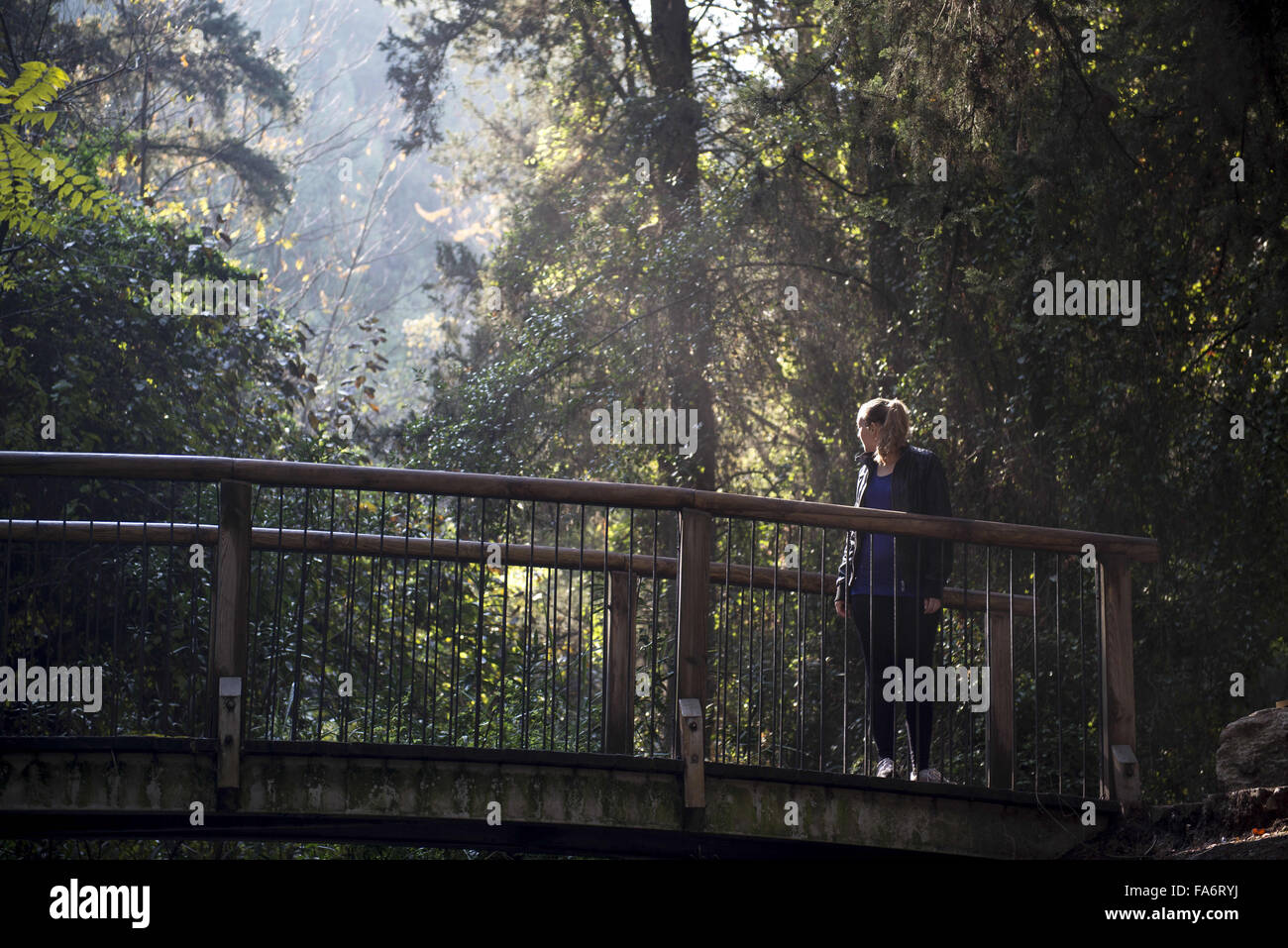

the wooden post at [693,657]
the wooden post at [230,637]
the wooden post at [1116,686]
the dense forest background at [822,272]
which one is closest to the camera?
the wooden post at [230,637]

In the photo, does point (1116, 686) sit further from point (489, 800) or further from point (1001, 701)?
point (489, 800)

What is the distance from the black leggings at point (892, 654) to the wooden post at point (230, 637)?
257 cm

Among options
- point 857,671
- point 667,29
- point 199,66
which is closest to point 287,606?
point 857,671

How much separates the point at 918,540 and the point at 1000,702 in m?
0.99

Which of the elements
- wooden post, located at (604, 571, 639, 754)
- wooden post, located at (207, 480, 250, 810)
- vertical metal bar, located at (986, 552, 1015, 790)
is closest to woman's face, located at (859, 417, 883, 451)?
vertical metal bar, located at (986, 552, 1015, 790)

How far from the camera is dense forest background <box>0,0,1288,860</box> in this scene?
735 cm

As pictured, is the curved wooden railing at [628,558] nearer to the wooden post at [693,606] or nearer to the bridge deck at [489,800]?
the wooden post at [693,606]

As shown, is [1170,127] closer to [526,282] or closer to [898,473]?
[898,473]

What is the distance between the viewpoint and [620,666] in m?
5.91

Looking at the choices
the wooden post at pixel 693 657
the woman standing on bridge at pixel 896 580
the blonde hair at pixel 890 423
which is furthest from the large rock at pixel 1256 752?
the wooden post at pixel 693 657

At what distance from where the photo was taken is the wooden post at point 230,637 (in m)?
4.93

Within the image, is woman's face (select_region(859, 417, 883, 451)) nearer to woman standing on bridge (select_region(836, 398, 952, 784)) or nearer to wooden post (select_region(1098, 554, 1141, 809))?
woman standing on bridge (select_region(836, 398, 952, 784))

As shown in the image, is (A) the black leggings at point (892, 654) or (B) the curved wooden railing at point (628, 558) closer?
(B) the curved wooden railing at point (628, 558)

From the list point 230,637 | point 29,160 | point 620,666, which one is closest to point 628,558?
point 620,666
